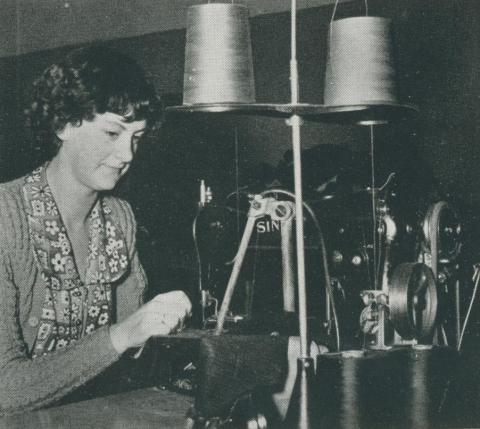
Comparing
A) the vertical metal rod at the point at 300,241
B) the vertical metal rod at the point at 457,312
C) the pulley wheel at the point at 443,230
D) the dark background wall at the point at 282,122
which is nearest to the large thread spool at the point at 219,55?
the vertical metal rod at the point at 300,241

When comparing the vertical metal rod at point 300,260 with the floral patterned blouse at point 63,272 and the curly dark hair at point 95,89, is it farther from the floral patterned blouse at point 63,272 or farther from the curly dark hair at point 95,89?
the floral patterned blouse at point 63,272

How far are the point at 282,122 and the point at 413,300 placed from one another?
1773 mm

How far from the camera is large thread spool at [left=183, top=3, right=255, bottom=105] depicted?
156 cm

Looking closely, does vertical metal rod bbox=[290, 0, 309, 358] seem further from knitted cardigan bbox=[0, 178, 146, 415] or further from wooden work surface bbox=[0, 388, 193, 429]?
knitted cardigan bbox=[0, 178, 146, 415]

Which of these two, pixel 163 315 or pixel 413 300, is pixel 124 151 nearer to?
pixel 163 315

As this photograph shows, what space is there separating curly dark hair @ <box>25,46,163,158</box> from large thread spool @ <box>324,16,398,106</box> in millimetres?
471

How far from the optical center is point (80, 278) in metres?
1.81

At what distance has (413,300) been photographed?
5.95ft


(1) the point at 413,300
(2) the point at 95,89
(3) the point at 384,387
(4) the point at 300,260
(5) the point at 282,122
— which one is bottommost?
(3) the point at 384,387

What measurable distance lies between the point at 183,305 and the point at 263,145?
2.24m

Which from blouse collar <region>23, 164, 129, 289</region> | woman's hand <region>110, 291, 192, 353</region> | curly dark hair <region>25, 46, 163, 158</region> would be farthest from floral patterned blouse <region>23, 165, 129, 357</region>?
woman's hand <region>110, 291, 192, 353</region>

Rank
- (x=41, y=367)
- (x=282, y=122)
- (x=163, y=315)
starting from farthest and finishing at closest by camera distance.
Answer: (x=282, y=122) → (x=41, y=367) → (x=163, y=315)

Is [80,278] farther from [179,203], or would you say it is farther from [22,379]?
[179,203]

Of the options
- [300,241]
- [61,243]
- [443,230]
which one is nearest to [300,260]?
[300,241]
